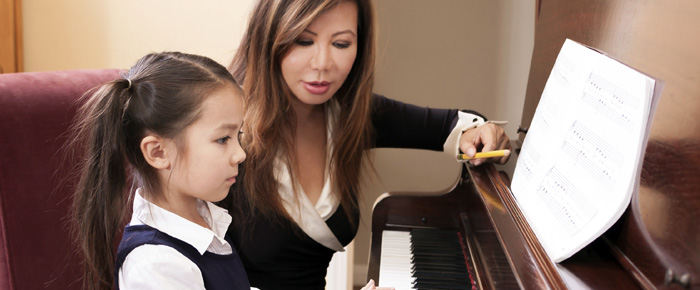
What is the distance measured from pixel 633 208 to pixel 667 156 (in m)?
0.09

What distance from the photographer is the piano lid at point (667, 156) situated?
31.2 inches

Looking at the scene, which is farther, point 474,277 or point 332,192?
point 332,192

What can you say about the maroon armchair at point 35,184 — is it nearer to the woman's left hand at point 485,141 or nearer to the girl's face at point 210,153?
the girl's face at point 210,153

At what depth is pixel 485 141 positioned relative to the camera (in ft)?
4.94

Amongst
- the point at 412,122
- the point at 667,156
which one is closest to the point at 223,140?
Answer: the point at 667,156

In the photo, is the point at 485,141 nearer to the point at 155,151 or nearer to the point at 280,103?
the point at 280,103

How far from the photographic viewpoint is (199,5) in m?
2.09

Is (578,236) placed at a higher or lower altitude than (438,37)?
lower

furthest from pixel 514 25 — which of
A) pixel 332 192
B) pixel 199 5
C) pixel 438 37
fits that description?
pixel 332 192

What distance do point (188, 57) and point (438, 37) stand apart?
193 centimetres

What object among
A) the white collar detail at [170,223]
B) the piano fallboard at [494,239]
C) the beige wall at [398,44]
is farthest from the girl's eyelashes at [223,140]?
the beige wall at [398,44]

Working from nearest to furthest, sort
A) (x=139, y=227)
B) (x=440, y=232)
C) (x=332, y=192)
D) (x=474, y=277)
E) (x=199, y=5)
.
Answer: (x=139, y=227) < (x=474, y=277) < (x=332, y=192) < (x=440, y=232) < (x=199, y=5)

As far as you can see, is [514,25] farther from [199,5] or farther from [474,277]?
[474,277]

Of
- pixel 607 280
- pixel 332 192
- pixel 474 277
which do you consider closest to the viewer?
A: pixel 607 280
